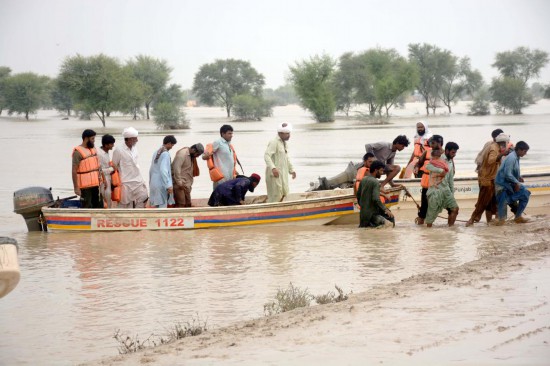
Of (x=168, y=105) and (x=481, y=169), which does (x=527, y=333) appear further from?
(x=168, y=105)

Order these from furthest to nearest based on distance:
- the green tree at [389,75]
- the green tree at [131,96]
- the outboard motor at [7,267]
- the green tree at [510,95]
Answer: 1. the green tree at [510,95]
2. the green tree at [389,75]
3. the green tree at [131,96]
4. the outboard motor at [7,267]

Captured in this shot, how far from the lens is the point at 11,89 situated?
2916 inches

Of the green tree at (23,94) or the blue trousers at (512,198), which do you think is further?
the green tree at (23,94)

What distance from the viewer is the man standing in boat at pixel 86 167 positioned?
10797 mm

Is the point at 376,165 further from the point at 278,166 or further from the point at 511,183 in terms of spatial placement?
the point at 511,183

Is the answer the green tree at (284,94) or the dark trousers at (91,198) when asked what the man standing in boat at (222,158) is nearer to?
the dark trousers at (91,198)

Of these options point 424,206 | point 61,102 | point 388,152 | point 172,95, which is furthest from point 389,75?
point 424,206

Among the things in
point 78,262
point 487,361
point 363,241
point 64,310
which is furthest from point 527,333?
point 78,262

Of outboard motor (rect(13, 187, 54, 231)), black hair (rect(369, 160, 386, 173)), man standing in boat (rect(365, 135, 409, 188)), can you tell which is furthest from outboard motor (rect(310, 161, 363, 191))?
outboard motor (rect(13, 187, 54, 231))

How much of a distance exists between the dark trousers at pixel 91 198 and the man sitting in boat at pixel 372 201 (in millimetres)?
3498

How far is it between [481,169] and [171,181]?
13.3 feet

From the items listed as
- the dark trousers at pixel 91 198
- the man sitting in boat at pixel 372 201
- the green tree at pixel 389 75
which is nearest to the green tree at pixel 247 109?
the green tree at pixel 389 75

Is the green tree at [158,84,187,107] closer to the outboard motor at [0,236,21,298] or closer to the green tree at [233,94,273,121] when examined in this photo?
the green tree at [233,94,273,121]

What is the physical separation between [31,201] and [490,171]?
6120 millimetres
